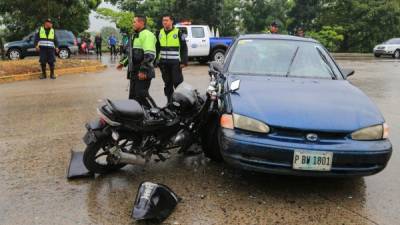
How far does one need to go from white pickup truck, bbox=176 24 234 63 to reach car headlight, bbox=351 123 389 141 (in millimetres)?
15801

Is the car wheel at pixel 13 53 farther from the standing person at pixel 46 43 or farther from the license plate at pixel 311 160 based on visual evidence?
the license plate at pixel 311 160

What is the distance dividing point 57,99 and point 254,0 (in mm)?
35862

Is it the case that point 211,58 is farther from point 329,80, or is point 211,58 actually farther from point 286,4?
point 286,4

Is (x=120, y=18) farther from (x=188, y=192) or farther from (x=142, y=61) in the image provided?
(x=188, y=192)

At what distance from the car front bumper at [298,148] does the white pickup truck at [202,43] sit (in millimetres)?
15858

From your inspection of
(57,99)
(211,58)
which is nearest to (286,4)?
(211,58)

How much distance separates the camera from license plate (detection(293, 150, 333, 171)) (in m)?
4.08

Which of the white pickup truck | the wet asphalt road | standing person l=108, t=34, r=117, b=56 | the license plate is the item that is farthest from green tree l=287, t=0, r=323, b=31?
the license plate

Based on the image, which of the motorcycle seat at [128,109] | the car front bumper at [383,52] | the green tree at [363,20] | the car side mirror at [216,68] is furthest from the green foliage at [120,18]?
the motorcycle seat at [128,109]

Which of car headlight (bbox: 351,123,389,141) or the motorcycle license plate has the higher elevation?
car headlight (bbox: 351,123,389,141)

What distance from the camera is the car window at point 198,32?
20047 millimetres

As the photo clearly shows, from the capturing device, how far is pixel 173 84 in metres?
8.21

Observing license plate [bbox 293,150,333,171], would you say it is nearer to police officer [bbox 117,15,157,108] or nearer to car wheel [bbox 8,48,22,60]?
police officer [bbox 117,15,157,108]

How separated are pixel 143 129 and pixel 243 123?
105cm
